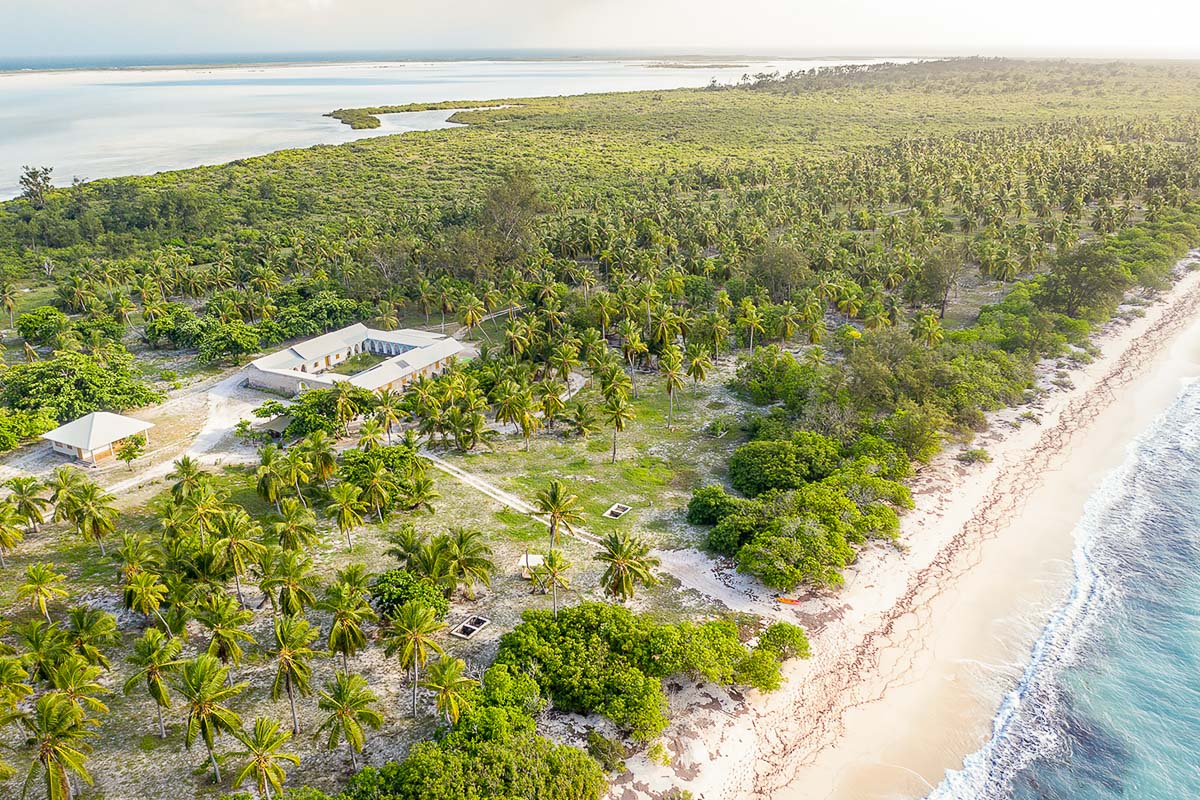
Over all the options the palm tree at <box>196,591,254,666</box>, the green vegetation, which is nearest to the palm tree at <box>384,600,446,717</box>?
the green vegetation

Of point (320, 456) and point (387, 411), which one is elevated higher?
point (387, 411)

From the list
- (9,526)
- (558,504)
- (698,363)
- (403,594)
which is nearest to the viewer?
(403,594)

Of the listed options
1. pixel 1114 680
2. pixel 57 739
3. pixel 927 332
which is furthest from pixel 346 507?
pixel 927 332

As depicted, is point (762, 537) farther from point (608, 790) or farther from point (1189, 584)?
point (1189, 584)

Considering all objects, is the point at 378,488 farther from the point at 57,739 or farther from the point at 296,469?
Result: the point at 57,739

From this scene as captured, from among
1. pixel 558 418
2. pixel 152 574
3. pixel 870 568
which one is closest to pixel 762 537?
pixel 870 568

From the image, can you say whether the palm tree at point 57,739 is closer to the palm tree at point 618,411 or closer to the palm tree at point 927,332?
the palm tree at point 618,411

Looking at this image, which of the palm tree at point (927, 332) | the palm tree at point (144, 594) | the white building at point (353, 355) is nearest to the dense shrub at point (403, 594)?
the palm tree at point (144, 594)
